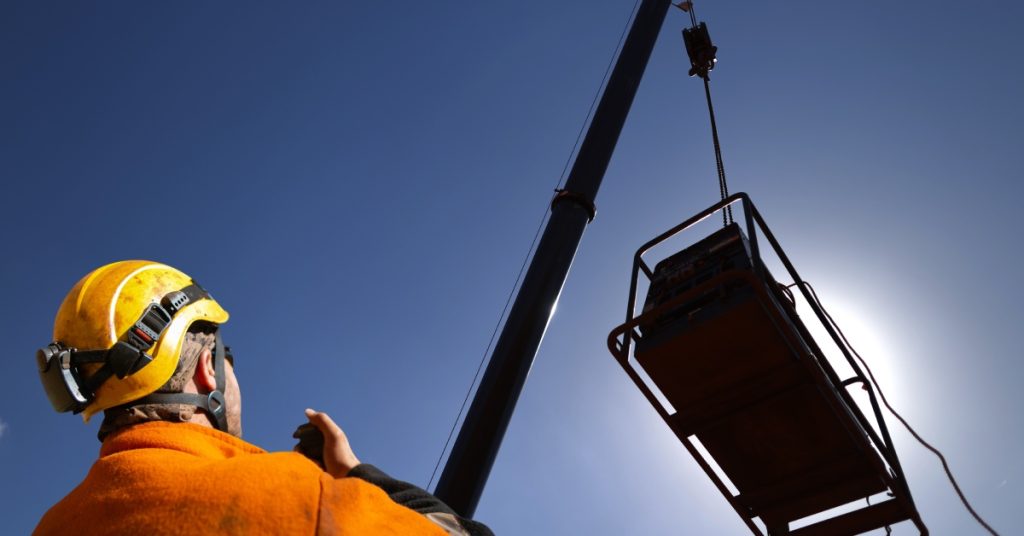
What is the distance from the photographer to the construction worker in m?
1.81

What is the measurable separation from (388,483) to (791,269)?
19.1ft

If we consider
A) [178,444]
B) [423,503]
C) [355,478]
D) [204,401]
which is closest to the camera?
[355,478]

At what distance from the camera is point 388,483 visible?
214 centimetres

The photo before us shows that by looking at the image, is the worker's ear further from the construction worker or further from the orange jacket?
the orange jacket

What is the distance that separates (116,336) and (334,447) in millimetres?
1109

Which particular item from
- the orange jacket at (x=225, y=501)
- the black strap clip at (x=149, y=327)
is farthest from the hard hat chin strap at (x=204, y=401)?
the orange jacket at (x=225, y=501)

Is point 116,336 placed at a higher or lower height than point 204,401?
higher

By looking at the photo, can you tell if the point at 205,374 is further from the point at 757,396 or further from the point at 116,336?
the point at 757,396

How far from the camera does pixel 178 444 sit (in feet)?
7.39

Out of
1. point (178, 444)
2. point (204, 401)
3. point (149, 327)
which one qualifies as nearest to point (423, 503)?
point (178, 444)

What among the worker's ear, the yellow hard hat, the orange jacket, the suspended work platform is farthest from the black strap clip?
the suspended work platform

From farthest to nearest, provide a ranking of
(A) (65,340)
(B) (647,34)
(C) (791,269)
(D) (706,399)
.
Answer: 1. (B) (647,34)
2. (C) (791,269)
3. (D) (706,399)
4. (A) (65,340)

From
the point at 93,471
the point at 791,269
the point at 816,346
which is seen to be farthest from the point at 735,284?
the point at 93,471

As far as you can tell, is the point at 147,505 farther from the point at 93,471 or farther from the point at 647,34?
the point at 647,34
